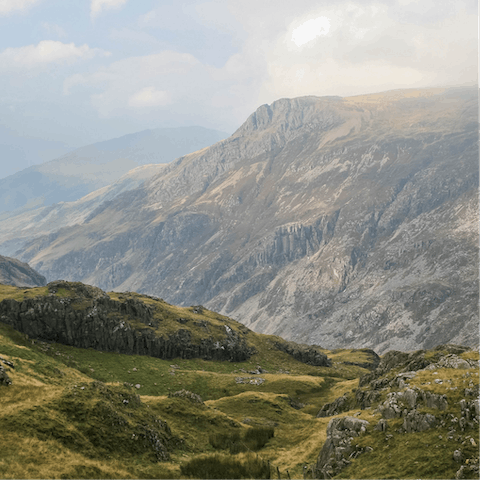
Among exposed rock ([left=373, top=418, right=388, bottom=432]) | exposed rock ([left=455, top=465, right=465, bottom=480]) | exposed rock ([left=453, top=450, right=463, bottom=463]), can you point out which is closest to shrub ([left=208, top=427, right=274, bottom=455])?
exposed rock ([left=373, top=418, right=388, bottom=432])

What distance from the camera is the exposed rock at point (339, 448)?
34.1 metres

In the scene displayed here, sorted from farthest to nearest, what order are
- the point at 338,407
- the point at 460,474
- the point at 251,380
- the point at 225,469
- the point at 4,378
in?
the point at 251,380
the point at 338,407
the point at 4,378
the point at 225,469
the point at 460,474

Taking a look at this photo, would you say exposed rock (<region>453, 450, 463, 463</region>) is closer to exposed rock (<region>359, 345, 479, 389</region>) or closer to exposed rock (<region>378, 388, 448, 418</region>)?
exposed rock (<region>378, 388, 448, 418</region>)

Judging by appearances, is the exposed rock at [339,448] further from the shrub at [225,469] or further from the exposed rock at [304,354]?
the exposed rock at [304,354]

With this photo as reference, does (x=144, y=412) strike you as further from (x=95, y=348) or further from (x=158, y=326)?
(x=158, y=326)

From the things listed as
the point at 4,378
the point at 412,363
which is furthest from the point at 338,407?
the point at 4,378

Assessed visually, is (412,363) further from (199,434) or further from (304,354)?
(304,354)

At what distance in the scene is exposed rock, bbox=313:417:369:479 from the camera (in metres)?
34.1

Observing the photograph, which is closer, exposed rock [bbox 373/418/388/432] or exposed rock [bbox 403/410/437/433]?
exposed rock [bbox 403/410/437/433]

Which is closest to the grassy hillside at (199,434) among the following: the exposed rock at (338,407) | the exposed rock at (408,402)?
the exposed rock at (408,402)

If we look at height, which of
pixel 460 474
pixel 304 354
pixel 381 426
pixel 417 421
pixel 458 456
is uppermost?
pixel 458 456

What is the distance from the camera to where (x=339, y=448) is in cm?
3512

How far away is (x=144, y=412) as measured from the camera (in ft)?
136

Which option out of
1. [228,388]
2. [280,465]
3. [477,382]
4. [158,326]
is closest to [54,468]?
[280,465]
